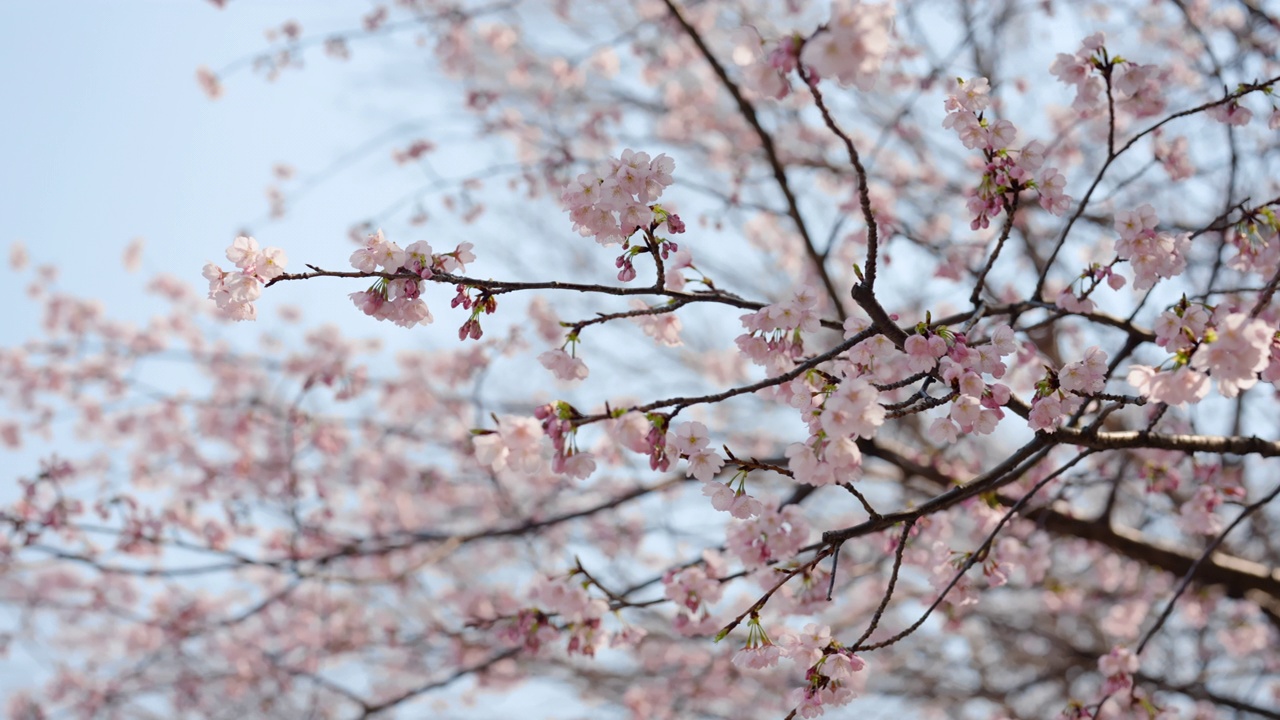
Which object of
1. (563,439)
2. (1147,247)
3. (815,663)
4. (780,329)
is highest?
(1147,247)

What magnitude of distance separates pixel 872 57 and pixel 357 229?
4.61 metres

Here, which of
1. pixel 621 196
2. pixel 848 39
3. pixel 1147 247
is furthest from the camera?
pixel 1147 247

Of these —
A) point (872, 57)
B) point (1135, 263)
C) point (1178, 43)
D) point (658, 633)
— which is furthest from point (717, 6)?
point (872, 57)

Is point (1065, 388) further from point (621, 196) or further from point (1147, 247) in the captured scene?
point (621, 196)

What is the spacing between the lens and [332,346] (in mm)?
6977

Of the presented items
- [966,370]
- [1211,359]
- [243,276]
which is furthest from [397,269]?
[1211,359]

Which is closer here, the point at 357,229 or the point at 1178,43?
the point at 357,229

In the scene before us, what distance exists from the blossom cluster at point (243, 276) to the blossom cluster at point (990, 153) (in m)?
1.65

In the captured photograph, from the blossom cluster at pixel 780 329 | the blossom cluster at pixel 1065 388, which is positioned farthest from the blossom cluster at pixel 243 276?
the blossom cluster at pixel 1065 388

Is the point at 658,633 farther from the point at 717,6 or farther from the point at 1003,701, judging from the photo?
the point at 717,6

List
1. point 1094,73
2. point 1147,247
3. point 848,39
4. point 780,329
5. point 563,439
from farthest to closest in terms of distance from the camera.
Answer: point 1094,73, point 1147,247, point 780,329, point 563,439, point 848,39

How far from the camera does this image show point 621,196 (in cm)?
185

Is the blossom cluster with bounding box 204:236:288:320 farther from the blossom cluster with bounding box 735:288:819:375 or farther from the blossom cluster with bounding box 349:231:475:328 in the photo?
the blossom cluster with bounding box 735:288:819:375

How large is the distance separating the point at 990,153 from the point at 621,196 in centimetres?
94
